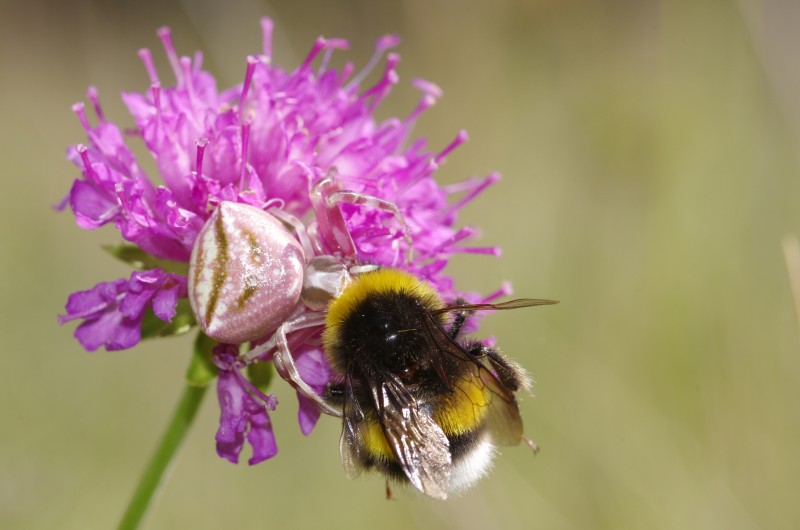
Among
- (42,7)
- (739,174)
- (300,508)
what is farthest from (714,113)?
(42,7)

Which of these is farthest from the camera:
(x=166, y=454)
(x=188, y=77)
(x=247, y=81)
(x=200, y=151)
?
(x=188, y=77)

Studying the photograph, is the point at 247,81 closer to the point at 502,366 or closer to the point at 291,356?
the point at 291,356

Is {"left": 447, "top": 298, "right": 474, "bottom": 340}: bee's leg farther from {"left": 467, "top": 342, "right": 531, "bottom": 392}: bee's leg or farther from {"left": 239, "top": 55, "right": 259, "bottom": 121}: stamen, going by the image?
{"left": 239, "top": 55, "right": 259, "bottom": 121}: stamen

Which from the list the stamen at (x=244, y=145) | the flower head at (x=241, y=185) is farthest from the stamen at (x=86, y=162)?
the stamen at (x=244, y=145)

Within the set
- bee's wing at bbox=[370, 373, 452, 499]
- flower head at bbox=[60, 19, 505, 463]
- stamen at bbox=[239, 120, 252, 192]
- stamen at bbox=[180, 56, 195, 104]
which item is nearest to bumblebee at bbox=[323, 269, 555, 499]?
bee's wing at bbox=[370, 373, 452, 499]

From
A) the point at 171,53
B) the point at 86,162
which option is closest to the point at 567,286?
the point at 171,53
